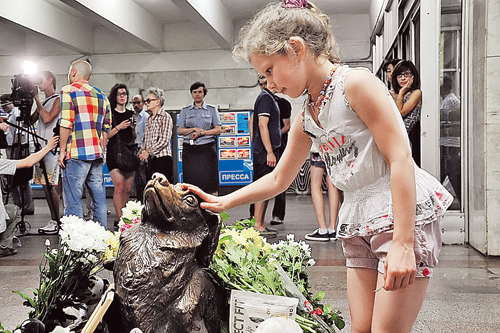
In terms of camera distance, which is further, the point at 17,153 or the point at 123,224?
the point at 17,153

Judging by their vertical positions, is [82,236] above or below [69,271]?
above

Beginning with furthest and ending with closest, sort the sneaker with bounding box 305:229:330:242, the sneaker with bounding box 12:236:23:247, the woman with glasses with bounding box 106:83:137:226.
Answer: the woman with glasses with bounding box 106:83:137:226
the sneaker with bounding box 12:236:23:247
the sneaker with bounding box 305:229:330:242

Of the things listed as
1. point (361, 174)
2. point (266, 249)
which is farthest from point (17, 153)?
point (361, 174)

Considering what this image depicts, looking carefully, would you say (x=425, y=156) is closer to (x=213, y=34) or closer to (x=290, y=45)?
(x=290, y=45)

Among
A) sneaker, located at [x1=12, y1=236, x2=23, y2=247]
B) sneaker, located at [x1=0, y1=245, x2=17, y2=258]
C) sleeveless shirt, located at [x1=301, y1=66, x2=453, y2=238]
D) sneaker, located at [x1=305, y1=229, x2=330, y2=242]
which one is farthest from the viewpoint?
sneaker, located at [x1=12, y1=236, x2=23, y2=247]

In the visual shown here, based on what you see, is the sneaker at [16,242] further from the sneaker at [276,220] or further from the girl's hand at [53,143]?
the sneaker at [276,220]

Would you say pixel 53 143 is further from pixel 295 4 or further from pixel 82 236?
pixel 295 4

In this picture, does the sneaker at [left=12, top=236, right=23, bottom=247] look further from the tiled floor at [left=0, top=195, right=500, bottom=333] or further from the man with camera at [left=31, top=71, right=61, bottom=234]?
the man with camera at [left=31, top=71, right=61, bottom=234]

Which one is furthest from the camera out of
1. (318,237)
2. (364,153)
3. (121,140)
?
(121,140)

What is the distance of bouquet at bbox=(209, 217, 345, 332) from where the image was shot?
1807 mm

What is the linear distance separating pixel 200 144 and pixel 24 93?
2.39 meters

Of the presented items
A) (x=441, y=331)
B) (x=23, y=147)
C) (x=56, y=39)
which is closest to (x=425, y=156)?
(x=441, y=331)

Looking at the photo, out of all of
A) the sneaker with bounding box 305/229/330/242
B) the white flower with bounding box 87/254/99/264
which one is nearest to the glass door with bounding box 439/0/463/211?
the sneaker with bounding box 305/229/330/242

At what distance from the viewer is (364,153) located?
4.90ft
